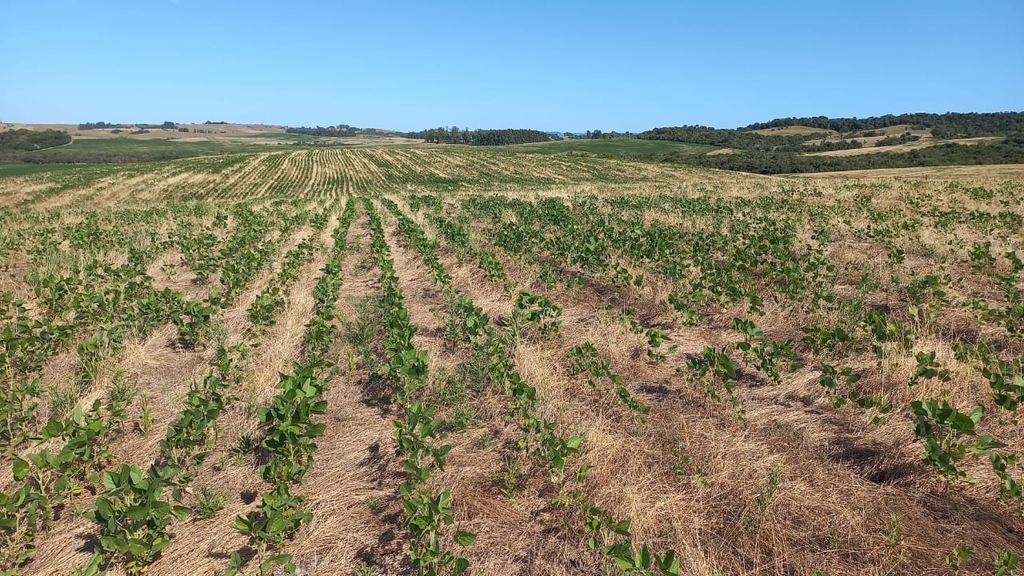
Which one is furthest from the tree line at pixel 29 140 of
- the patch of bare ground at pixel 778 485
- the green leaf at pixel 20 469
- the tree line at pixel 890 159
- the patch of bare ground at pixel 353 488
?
the patch of bare ground at pixel 778 485

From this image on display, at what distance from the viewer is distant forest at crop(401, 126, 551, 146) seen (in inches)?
5209

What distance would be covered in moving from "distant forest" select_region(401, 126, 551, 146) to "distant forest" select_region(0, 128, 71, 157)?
86.2 m

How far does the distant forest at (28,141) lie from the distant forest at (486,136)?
86.2 m

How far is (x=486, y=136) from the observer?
133 m

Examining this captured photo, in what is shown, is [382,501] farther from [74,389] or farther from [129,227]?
[129,227]

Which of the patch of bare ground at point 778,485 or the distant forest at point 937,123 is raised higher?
the distant forest at point 937,123

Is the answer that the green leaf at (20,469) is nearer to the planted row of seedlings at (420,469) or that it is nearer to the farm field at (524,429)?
the farm field at (524,429)

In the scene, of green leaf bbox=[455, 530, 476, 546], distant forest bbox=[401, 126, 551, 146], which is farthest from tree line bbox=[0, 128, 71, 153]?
green leaf bbox=[455, 530, 476, 546]

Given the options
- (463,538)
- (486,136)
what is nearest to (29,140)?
(486,136)

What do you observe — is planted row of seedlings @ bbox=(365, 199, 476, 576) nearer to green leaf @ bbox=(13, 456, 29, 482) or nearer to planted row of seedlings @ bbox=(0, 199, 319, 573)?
A: planted row of seedlings @ bbox=(0, 199, 319, 573)

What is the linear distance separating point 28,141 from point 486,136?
101759mm

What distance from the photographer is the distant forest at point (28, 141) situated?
302 ft

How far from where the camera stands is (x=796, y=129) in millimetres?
124938

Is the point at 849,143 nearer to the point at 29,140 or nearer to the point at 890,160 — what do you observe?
the point at 890,160
